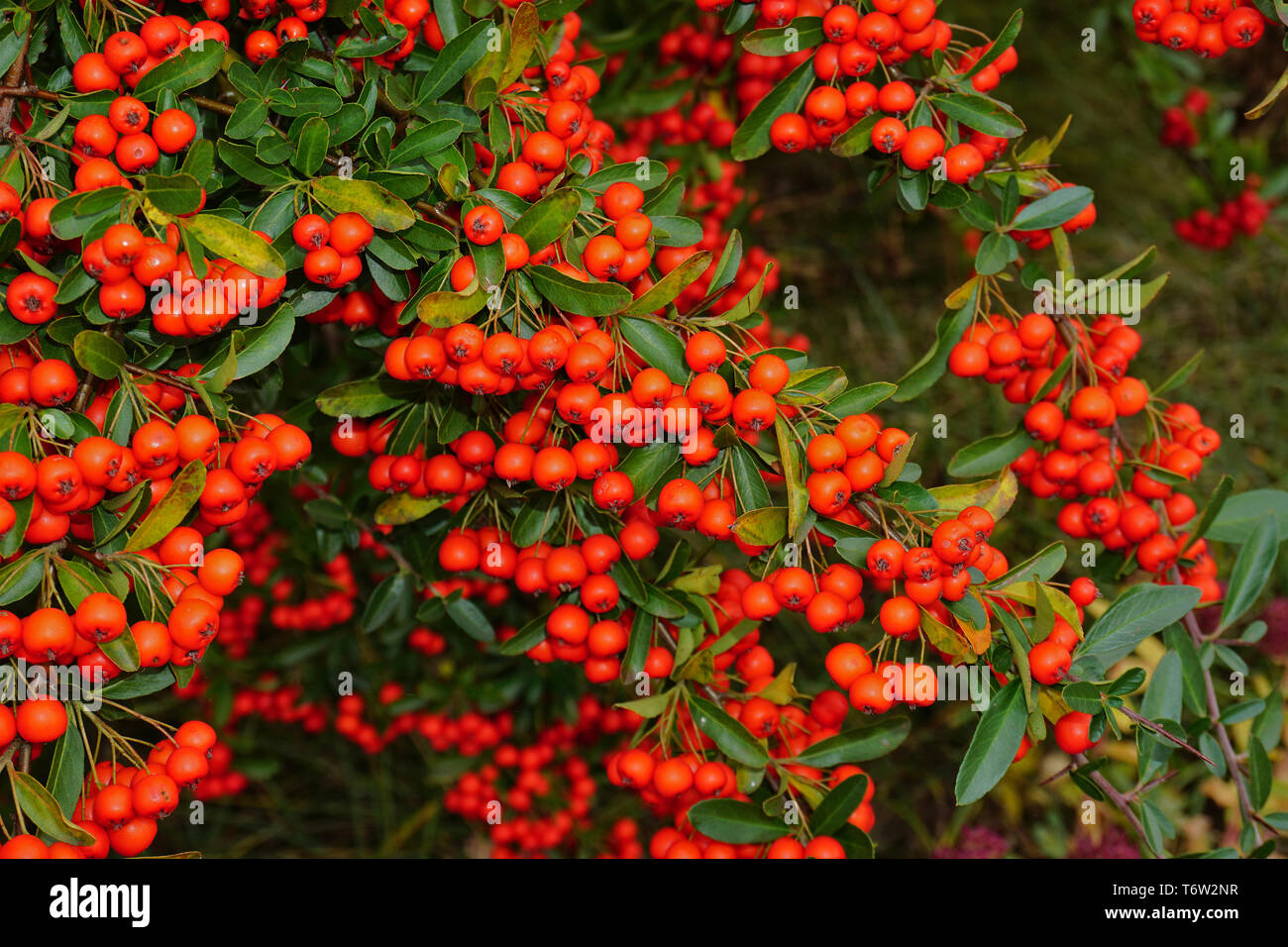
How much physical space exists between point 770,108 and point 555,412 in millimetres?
1006

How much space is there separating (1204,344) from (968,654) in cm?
528

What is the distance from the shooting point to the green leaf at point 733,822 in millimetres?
2020

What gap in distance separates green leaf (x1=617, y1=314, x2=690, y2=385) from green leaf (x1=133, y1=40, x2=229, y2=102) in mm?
917

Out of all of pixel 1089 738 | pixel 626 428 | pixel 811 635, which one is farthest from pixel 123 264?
pixel 811 635

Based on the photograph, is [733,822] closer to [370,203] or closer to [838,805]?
[838,805]

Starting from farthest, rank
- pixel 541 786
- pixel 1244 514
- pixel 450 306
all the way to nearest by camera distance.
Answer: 1. pixel 541 786
2. pixel 1244 514
3. pixel 450 306

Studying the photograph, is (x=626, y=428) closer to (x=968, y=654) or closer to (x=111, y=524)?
(x=968, y=654)

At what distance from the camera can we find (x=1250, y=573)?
2.46 m

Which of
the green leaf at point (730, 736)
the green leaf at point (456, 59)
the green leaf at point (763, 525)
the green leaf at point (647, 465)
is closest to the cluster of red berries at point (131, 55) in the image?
the green leaf at point (456, 59)

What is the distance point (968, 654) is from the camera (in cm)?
186

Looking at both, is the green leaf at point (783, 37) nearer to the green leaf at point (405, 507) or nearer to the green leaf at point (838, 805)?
the green leaf at point (405, 507)

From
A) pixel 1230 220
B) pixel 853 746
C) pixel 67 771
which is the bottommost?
pixel 853 746

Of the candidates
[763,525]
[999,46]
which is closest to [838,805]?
[763,525]

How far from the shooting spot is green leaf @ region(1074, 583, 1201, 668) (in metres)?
2.02
